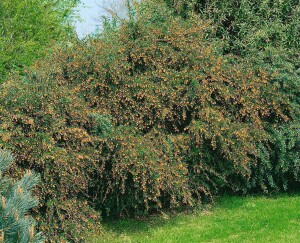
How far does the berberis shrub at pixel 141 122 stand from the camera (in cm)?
667

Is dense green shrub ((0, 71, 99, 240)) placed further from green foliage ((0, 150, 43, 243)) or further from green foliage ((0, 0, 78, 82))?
green foliage ((0, 0, 78, 82))

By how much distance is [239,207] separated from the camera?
891 cm

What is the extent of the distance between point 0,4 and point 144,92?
7903mm

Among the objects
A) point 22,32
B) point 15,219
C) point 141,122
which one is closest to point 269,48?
point 141,122

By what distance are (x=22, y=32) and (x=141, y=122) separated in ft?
25.8

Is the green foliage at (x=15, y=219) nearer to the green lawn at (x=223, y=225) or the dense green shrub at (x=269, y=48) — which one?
the green lawn at (x=223, y=225)

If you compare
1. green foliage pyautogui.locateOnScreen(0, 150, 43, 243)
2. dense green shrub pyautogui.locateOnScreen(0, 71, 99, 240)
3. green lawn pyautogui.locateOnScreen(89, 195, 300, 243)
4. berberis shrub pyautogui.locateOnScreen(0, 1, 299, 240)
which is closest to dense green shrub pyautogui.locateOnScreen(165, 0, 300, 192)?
berberis shrub pyautogui.locateOnScreen(0, 1, 299, 240)

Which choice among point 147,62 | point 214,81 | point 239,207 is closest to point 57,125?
point 147,62

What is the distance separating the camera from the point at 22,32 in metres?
14.9

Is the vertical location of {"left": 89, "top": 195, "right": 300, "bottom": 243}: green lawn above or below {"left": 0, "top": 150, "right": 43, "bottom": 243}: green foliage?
below

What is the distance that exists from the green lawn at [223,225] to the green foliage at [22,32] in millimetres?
5550

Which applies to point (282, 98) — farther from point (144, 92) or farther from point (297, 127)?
point (144, 92)

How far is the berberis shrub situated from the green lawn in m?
0.30

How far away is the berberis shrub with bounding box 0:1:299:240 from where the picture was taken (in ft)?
21.9
